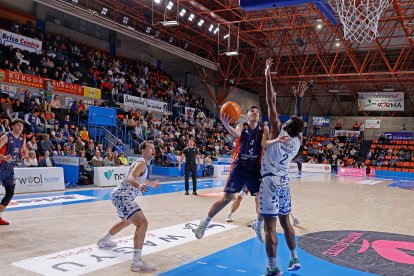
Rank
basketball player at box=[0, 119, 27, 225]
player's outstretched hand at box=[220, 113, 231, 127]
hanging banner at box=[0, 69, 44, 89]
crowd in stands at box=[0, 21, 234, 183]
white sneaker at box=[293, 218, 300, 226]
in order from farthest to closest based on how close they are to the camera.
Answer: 1. hanging banner at box=[0, 69, 44, 89]
2. crowd in stands at box=[0, 21, 234, 183]
3. white sneaker at box=[293, 218, 300, 226]
4. basketball player at box=[0, 119, 27, 225]
5. player's outstretched hand at box=[220, 113, 231, 127]

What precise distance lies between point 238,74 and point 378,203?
22.0m

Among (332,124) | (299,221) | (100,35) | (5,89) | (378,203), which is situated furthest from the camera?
(332,124)

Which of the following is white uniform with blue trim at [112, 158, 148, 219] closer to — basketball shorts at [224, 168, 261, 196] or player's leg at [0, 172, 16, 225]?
basketball shorts at [224, 168, 261, 196]

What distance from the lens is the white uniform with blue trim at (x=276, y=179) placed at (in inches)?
172

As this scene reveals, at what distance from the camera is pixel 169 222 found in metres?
7.25

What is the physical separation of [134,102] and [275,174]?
1696cm

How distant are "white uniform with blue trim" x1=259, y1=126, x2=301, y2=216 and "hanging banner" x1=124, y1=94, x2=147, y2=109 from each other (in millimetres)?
16510

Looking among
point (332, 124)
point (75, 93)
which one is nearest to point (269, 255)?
point (75, 93)

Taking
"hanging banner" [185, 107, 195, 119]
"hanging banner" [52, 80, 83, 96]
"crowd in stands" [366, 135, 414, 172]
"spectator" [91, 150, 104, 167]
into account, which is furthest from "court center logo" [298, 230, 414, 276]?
"crowd in stands" [366, 135, 414, 172]

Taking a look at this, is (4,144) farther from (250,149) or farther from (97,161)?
(97,161)

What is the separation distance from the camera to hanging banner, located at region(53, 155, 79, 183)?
12.0 meters

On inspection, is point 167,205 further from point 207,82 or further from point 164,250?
point 207,82

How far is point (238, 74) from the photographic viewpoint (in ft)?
106

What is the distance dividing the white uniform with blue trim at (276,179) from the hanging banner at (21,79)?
1347 centimetres
